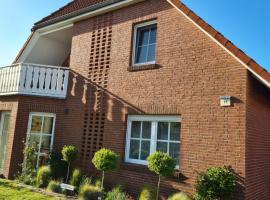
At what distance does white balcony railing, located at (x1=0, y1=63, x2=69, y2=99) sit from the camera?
11.8 metres

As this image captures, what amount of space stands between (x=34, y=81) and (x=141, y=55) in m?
4.54

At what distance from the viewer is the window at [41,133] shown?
11914 millimetres

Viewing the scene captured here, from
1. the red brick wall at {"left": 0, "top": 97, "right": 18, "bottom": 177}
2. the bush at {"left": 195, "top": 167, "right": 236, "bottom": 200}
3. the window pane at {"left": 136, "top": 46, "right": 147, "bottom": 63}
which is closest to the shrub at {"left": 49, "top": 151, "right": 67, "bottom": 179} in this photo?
the red brick wall at {"left": 0, "top": 97, "right": 18, "bottom": 177}

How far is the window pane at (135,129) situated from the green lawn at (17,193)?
10.4 ft

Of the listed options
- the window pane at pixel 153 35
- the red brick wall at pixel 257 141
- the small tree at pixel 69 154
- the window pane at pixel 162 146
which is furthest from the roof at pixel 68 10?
the red brick wall at pixel 257 141

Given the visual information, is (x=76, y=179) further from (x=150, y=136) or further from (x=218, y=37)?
(x=218, y=37)

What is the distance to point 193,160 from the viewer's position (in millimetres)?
8352

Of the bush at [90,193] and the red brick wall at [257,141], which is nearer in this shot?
the red brick wall at [257,141]

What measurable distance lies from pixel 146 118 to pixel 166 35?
9.06ft

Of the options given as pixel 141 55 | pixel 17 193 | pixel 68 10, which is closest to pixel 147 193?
pixel 17 193

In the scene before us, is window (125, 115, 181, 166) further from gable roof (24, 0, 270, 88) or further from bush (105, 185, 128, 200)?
gable roof (24, 0, 270, 88)

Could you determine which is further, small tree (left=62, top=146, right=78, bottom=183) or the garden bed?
small tree (left=62, top=146, right=78, bottom=183)

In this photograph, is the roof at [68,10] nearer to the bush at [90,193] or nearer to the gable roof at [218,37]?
the gable roof at [218,37]

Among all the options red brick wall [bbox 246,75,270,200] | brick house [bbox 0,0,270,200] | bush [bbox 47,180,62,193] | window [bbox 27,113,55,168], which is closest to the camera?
red brick wall [bbox 246,75,270,200]
